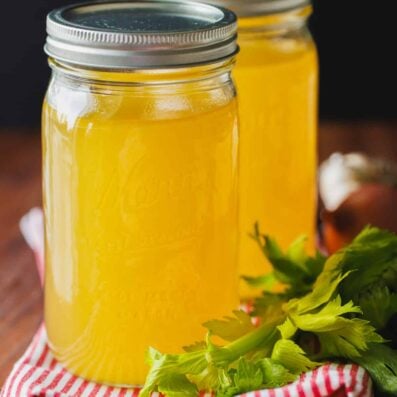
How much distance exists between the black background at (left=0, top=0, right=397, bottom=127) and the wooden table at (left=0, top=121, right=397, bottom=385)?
15 centimetres

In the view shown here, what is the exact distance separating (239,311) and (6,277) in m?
0.45

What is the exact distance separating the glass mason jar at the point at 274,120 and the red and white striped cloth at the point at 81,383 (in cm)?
27

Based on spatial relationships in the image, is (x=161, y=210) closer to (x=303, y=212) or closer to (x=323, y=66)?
(x=303, y=212)

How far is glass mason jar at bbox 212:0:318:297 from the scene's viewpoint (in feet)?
3.92

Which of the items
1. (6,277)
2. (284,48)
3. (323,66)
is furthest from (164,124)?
(323,66)

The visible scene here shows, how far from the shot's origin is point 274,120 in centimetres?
123

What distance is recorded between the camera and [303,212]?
4.26 ft

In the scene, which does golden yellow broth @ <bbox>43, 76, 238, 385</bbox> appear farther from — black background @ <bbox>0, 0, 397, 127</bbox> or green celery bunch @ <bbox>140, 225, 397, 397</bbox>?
black background @ <bbox>0, 0, 397, 127</bbox>

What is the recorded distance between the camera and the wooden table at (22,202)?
122cm

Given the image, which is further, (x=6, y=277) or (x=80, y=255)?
(x=6, y=277)

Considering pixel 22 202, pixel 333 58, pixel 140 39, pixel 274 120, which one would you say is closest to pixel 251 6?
pixel 274 120

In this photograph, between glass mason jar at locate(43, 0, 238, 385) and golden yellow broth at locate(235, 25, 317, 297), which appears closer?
glass mason jar at locate(43, 0, 238, 385)

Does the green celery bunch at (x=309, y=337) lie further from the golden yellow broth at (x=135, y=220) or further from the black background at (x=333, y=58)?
the black background at (x=333, y=58)

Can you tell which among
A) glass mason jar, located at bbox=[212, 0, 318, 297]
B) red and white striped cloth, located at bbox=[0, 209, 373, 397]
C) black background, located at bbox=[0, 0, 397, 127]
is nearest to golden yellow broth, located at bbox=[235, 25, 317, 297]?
glass mason jar, located at bbox=[212, 0, 318, 297]
